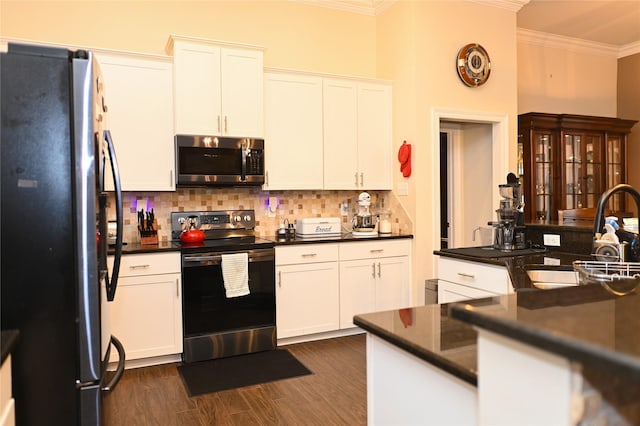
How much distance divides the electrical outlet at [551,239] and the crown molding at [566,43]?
3720mm

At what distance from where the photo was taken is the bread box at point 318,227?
4.29 metres

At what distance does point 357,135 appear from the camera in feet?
15.1

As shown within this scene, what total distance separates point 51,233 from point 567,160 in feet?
18.5

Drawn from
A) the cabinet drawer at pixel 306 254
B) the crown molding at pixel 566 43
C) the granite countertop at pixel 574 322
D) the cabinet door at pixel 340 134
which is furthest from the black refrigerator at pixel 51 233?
the crown molding at pixel 566 43

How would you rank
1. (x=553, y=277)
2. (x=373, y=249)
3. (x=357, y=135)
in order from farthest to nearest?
(x=357, y=135) < (x=373, y=249) < (x=553, y=277)

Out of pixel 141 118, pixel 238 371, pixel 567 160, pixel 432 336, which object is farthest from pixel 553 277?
pixel 567 160

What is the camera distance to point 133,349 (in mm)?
3475

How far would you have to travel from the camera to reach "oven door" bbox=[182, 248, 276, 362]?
360 centimetres

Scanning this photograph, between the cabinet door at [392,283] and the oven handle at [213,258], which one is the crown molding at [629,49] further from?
the oven handle at [213,258]

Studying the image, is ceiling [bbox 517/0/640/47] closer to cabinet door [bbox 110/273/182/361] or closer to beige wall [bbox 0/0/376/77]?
beige wall [bbox 0/0/376/77]

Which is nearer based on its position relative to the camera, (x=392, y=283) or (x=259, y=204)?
(x=392, y=283)

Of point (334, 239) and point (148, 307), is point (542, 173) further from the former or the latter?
point (148, 307)

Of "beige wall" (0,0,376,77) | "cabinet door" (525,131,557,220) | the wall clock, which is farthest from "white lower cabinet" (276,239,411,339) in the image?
"cabinet door" (525,131,557,220)

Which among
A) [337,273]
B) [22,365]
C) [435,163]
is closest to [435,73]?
[435,163]
